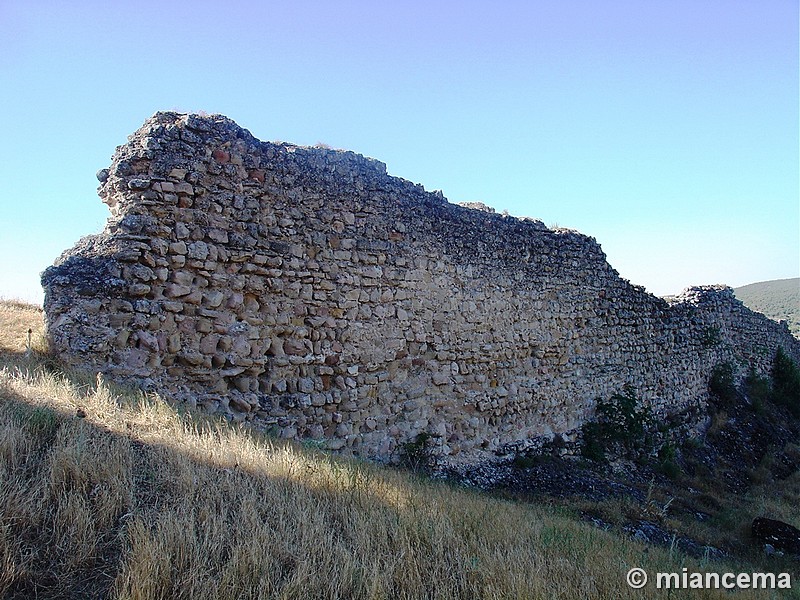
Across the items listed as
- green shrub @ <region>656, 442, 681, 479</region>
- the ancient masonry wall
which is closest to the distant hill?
green shrub @ <region>656, 442, 681, 479</region>

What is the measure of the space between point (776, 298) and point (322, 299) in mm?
55400

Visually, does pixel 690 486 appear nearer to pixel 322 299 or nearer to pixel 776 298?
pixel 322 299

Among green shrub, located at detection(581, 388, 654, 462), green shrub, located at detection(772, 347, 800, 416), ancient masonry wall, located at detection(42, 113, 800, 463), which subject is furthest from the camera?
green shrub, located at detection(772, 347, 800, 416)

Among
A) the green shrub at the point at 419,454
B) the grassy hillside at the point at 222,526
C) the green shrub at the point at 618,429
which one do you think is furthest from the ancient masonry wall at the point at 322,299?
the grassy hillside at the point at 222,526

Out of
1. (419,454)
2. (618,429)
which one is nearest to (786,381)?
(618,429)

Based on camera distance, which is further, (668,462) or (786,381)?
(786,381)

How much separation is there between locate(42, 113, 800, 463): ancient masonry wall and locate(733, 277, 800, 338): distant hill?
3592 centimetres

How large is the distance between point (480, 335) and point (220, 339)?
4.08m

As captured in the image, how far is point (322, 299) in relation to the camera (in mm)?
6656

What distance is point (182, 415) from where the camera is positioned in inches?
189

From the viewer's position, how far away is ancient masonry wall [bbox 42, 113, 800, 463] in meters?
5.49

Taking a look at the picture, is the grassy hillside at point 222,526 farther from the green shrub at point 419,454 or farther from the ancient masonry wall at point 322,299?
the green shrub at point 419,454

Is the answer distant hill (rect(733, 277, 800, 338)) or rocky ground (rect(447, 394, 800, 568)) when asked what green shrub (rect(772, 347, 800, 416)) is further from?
distant hill (rect(733, 277, 800, 338))

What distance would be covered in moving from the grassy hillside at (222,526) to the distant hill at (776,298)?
134 ft
